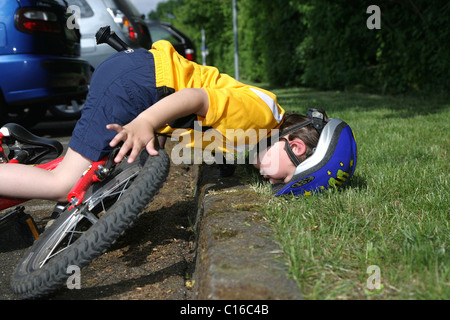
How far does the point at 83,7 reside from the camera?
21.8 feet

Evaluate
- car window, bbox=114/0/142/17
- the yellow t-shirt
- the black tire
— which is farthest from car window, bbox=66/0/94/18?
the black tire

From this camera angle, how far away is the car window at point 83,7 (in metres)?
6.56

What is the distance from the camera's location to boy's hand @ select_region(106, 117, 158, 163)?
5.92 ft

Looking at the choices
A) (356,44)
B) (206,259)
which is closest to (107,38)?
(206,259)

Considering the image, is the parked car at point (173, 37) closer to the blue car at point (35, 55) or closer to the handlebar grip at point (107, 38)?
the blue car at point (35, 55)

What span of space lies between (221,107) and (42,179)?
0.97 meters

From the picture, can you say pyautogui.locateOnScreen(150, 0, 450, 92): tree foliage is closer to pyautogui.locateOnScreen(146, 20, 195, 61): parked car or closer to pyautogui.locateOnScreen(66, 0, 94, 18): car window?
pyautogui.locateOnScreen(146, 20, 195, 61): parked car

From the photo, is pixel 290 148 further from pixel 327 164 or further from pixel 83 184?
pixel 83 184

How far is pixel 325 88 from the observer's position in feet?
41.1

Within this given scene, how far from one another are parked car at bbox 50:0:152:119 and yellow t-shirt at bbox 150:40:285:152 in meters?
4.35

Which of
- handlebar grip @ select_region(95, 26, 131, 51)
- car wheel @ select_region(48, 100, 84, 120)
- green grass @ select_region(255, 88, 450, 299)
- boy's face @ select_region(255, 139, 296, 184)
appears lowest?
car wheel @ select_region(48, 100, 84, 120)

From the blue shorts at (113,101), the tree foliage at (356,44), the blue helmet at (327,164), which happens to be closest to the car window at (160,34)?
the tree foliage at (356,44)

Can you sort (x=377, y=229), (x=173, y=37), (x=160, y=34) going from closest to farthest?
(x=377, y=229), (x=160, y=34), (x=173, y=37)

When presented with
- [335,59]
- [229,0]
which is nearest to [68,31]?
[335,59]
